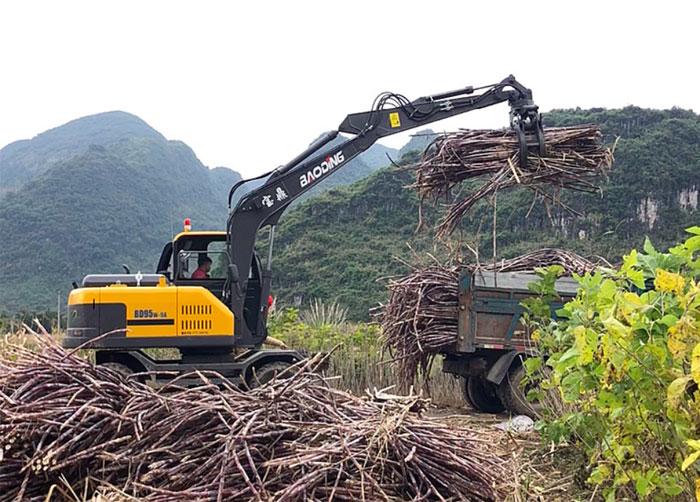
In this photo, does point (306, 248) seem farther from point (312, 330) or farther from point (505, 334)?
point (505, 334)

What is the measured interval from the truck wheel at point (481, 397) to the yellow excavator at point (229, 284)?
111 inches

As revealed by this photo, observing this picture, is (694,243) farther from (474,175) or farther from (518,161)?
(474,175)

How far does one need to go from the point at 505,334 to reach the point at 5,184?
95.7 m

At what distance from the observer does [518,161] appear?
8234 mm

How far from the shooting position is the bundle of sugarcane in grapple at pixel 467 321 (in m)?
9.16

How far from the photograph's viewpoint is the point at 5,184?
9331 cm

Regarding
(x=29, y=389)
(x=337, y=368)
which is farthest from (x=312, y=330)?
(x=29, y=389)

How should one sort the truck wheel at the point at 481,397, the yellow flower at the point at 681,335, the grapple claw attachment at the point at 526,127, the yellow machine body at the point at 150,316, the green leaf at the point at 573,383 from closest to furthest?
the yellow flower at the point at 681,335 < the green leaf at the point at 573,383 < the grapple claw attachment at the point at 526,127 < the yellow machine body at the point at 150,316 < the truck wheel at the point at 481,397

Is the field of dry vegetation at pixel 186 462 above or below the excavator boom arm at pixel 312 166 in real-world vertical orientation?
below

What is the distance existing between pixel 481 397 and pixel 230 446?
717cm

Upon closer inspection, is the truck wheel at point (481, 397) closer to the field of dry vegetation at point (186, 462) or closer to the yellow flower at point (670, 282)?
the field of dry vegetation at point (186, 462)

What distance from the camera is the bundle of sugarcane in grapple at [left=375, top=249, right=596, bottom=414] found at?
30.1 ft

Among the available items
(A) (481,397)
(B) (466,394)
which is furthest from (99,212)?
(A) (481,397)

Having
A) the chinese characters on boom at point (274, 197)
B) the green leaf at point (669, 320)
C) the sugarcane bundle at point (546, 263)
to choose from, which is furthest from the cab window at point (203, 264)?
the green leaf at point (669, 320)
